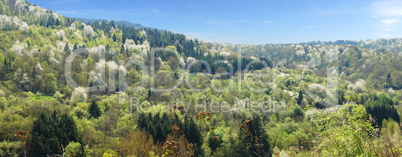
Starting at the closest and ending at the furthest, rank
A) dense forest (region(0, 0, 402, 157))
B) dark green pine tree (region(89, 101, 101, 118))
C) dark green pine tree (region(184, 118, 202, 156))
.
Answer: dense forest (region(0, 0, 402, 157)), dark green pine tree (region(184, 118, 202, 156)), dark green pine tree (region(89, 101, 101, 118))

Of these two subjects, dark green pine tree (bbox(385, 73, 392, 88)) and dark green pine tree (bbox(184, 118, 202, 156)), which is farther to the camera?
dark green pine tree (bbox(385, 73, 392, 88))

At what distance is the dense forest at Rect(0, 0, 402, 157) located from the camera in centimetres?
1143

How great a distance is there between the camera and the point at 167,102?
75.7 metres

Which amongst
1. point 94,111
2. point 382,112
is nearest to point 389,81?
point 382,112

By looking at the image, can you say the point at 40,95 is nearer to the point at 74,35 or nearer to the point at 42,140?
the point at 42,140

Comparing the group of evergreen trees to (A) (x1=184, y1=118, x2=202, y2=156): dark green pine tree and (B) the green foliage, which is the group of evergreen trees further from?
(B) the green foliage

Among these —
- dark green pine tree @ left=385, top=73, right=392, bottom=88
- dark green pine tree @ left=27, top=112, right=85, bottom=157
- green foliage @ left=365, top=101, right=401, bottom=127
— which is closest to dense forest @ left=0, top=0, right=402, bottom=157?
dark green pine tree @ left=27, top=112, right=85, bottom=157

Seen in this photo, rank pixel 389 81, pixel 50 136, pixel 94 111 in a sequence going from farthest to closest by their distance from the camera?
1. pixel 389 81
2. pixel 94 111
3. pixel 50 136

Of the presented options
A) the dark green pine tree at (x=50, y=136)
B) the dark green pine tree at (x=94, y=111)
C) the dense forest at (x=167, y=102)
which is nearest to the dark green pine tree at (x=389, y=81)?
the dense forest at (x=167, y=102)

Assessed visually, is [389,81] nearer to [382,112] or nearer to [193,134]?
[382,112]

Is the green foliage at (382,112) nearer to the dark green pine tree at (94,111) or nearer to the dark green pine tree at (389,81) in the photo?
the dark green pine tree at (94,111)

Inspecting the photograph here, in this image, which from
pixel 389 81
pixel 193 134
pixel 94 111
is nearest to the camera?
pixel 193 134

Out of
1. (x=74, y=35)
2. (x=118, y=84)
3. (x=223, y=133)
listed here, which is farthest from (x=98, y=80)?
(x=74, y=35)

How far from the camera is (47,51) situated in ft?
303
